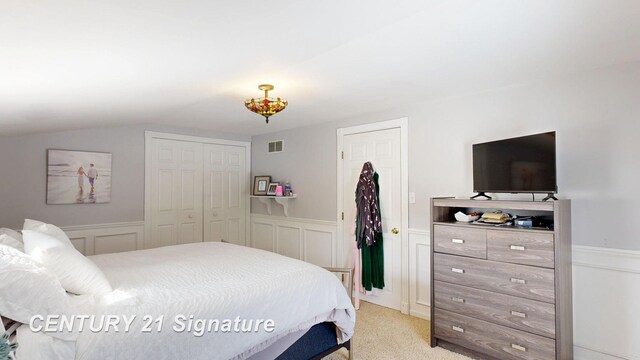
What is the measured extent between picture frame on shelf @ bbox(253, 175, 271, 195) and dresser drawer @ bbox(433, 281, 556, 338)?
9.42 feet

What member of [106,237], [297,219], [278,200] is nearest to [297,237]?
[297,219]

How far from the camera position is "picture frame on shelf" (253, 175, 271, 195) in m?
5.03

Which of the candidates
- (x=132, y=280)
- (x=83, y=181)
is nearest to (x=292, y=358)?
(x=132, y=280)

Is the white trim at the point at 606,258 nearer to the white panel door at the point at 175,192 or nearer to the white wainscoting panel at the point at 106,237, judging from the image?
the white panel door at the point at 175,192

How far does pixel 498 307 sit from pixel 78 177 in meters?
4.23

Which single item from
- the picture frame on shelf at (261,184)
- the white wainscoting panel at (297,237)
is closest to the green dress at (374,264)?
the white wainscoting panel at (297,237)

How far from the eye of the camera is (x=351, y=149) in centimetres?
410

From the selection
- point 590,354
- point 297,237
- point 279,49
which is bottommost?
point 590,354

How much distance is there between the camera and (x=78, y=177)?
380 cm

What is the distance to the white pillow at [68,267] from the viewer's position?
1.82 m

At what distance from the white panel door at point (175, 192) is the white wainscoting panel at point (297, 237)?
0.89 m

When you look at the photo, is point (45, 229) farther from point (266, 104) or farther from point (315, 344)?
point (315, 344)

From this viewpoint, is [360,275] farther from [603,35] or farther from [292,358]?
[603,35]

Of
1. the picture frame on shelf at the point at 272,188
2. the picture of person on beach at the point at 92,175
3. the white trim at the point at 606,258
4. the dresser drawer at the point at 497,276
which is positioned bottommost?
the dresser drawer at the point at 497,276
